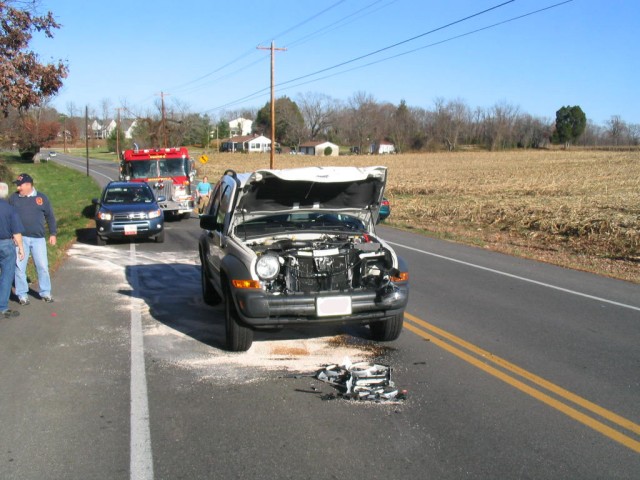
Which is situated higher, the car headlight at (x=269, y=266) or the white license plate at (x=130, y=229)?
the car headlight at (x=269, y=266)

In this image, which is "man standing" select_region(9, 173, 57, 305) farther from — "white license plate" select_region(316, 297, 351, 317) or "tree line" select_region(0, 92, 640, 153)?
"tree line" select_region(0, 92, 640, 153)

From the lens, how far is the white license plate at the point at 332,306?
19.5ft

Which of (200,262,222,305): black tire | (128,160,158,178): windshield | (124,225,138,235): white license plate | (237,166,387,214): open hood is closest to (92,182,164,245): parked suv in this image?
(124,225,138,235): white license plate

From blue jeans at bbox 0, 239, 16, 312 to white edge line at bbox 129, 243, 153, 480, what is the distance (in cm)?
171

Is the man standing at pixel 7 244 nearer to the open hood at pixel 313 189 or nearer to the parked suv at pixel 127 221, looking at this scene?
the open hood at pixel 313 189

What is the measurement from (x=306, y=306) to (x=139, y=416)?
6.06 ft

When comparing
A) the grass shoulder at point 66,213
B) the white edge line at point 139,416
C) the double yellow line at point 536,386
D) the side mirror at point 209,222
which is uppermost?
the side mirror at point 209,222

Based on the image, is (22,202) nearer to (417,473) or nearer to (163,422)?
(163,422)

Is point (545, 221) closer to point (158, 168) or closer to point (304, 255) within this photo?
point (158, 168)

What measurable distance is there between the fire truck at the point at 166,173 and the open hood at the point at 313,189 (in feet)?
47.7

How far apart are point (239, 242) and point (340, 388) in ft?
6.75

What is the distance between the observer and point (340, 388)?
5.36 metres

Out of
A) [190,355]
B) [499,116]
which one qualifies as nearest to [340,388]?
[190,355]

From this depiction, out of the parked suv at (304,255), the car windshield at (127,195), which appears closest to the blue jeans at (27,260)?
the parked suv at (304,255)
